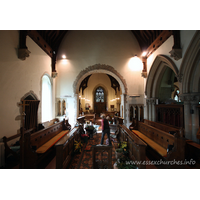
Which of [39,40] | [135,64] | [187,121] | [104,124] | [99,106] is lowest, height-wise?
[104,124]

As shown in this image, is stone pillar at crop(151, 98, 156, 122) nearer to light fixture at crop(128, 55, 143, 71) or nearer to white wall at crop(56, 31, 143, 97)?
white wall at crop(56, 31, 143, 97)

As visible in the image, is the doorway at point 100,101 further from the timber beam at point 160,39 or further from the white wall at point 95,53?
A: the timber beam at point 160,39

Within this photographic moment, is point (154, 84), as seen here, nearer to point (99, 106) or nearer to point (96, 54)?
point (96, 54)

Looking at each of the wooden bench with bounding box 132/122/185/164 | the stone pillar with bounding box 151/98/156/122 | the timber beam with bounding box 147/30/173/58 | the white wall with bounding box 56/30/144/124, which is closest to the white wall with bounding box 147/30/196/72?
the timber beam with bounding box 147/30/173/58

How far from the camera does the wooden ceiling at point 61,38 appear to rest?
6.02 m

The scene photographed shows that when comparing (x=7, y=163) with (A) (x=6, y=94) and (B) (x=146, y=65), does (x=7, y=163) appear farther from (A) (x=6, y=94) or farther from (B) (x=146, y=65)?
(B) (x=146, y=65)

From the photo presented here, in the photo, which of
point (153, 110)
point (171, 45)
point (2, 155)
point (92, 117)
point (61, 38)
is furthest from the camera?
point (92, 117)

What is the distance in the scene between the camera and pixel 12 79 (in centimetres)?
426

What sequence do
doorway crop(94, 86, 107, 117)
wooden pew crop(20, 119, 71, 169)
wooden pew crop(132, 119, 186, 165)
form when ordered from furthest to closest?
doorway crop(94, 86, 107, 117) → wooden pew crop(20, 119, 71, 169) → wooden pew crop(132, 119, 186, 165)

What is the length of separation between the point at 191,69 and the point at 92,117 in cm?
904

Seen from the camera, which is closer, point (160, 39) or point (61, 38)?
point (160, 39)

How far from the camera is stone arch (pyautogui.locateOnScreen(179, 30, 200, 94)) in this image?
427 centimetres

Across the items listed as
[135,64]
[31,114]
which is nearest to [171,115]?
[135,64]

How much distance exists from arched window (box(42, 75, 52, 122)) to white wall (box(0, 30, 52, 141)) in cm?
192
